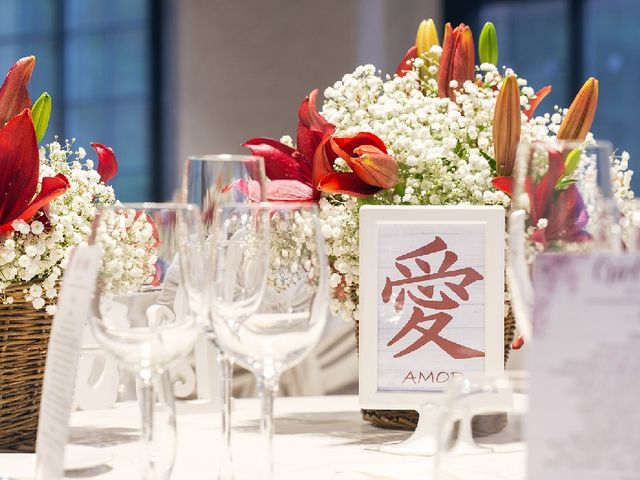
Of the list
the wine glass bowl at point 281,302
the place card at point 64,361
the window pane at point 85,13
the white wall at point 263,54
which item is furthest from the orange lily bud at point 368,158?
the window pane at point 85,13

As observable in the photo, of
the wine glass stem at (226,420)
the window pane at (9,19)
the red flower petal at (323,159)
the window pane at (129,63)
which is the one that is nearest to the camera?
the wine glass stem at (226,420)

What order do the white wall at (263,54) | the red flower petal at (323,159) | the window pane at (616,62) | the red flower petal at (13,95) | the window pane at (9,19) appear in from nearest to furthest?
the red flower petal at (13,95) → the red flower petal at (323,159) → the window pane at (616,62) → the white wall at (263,54) → the window pane at (9,19)

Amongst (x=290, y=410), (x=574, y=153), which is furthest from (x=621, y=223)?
(x=290, y=410)

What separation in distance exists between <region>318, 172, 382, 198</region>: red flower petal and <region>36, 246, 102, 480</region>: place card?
17.0 inches

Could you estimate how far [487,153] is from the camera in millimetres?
1277

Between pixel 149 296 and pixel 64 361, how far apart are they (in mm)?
84

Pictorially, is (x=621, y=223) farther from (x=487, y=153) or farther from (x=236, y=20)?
(x=236, y=20)

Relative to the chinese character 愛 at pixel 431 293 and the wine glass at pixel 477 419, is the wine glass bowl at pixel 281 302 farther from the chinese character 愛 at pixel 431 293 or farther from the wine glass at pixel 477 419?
the chinese character 愛 at pixel 431 293

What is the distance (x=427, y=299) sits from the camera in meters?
1.18

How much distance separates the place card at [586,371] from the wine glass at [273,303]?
0.70 feet

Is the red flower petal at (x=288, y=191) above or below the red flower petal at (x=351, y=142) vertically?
below

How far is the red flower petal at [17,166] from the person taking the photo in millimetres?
1091

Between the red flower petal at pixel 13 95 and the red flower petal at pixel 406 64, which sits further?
the red flower petal at pixel 406 64

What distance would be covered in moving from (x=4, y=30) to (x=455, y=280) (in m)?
6.50
